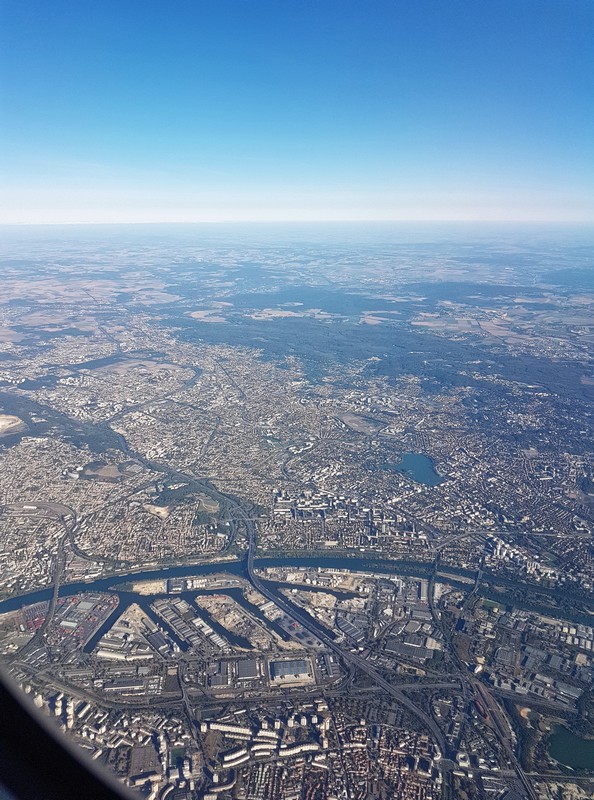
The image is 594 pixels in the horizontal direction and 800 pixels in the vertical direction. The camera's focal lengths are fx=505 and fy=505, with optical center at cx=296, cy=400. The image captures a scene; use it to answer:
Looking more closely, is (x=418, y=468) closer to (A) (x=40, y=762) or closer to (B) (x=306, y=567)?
(B) (x=306, y=567)

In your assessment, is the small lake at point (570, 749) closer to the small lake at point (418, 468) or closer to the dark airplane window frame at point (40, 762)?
the dark airplane window frame at point (40, 762)

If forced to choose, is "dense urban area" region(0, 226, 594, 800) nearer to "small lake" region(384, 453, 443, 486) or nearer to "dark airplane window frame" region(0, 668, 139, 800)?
"small lake" region(384, 453, 443, 486)

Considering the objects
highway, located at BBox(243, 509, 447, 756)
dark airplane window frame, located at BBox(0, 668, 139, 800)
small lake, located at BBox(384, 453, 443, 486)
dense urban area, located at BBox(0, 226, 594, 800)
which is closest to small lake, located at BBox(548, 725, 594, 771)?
dense urban area, located at BBox(0, 226, 594, 800)

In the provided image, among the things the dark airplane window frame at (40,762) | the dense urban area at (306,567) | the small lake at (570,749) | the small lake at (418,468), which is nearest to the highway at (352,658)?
the dense urban area at (306,567)

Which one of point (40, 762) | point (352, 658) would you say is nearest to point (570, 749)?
point (352, 658)

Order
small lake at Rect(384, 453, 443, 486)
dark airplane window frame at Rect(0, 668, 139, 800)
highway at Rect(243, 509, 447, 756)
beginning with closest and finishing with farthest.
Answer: dark airplane window frame at Rect(0, 668, 139, 800) < highway at Rect(243, 509, 447, 756) < small lake at Rect(384, 453, 443, 486)

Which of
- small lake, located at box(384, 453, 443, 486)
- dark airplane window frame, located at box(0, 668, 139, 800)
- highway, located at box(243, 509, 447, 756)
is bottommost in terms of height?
small lake, located at box(384, 453, 443, 486)
